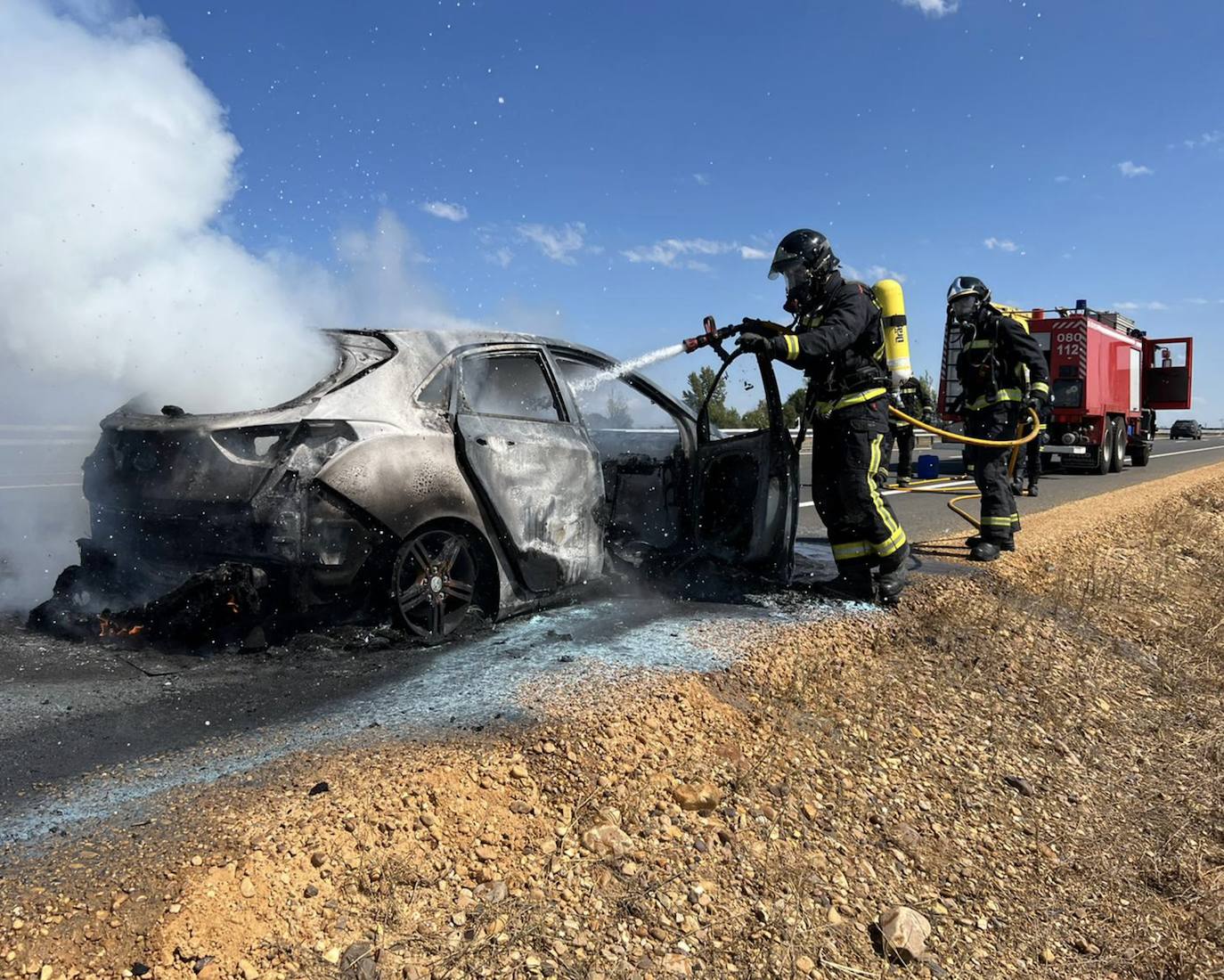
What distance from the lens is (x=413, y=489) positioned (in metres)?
3.67

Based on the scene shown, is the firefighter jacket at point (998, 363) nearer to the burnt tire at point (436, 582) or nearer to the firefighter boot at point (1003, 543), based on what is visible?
the firefighter boot at point (1003, 543)

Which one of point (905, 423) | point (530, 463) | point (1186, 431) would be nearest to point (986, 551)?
point (905, 423)

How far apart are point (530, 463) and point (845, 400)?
1.77m

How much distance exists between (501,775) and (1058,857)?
1.89m

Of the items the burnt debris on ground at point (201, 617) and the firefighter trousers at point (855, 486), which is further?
the firefighter trousers at point (855, 486)

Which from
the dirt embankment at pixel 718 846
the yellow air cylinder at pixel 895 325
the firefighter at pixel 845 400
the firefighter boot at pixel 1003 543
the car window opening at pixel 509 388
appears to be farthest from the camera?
the yellow air cylinder at pixel 895 325

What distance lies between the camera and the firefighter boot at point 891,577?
15.8ft

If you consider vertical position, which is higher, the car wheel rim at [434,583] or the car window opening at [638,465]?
the car window opening at [638,465]

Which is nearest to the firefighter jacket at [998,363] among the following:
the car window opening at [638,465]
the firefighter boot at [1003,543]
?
the firefighter boot at [1003,543]

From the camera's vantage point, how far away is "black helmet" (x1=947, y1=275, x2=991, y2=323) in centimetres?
704

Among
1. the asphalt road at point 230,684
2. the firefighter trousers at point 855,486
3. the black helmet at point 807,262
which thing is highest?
the black helmet at point 807,262

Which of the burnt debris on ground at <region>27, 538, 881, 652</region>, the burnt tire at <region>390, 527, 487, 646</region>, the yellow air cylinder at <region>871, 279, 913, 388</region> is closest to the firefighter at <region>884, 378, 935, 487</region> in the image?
the yellow air cylinder at <region>871, 279, 913, 388</region>

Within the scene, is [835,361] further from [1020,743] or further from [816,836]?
[816,836]

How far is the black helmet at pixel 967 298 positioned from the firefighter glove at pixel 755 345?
319 cm
